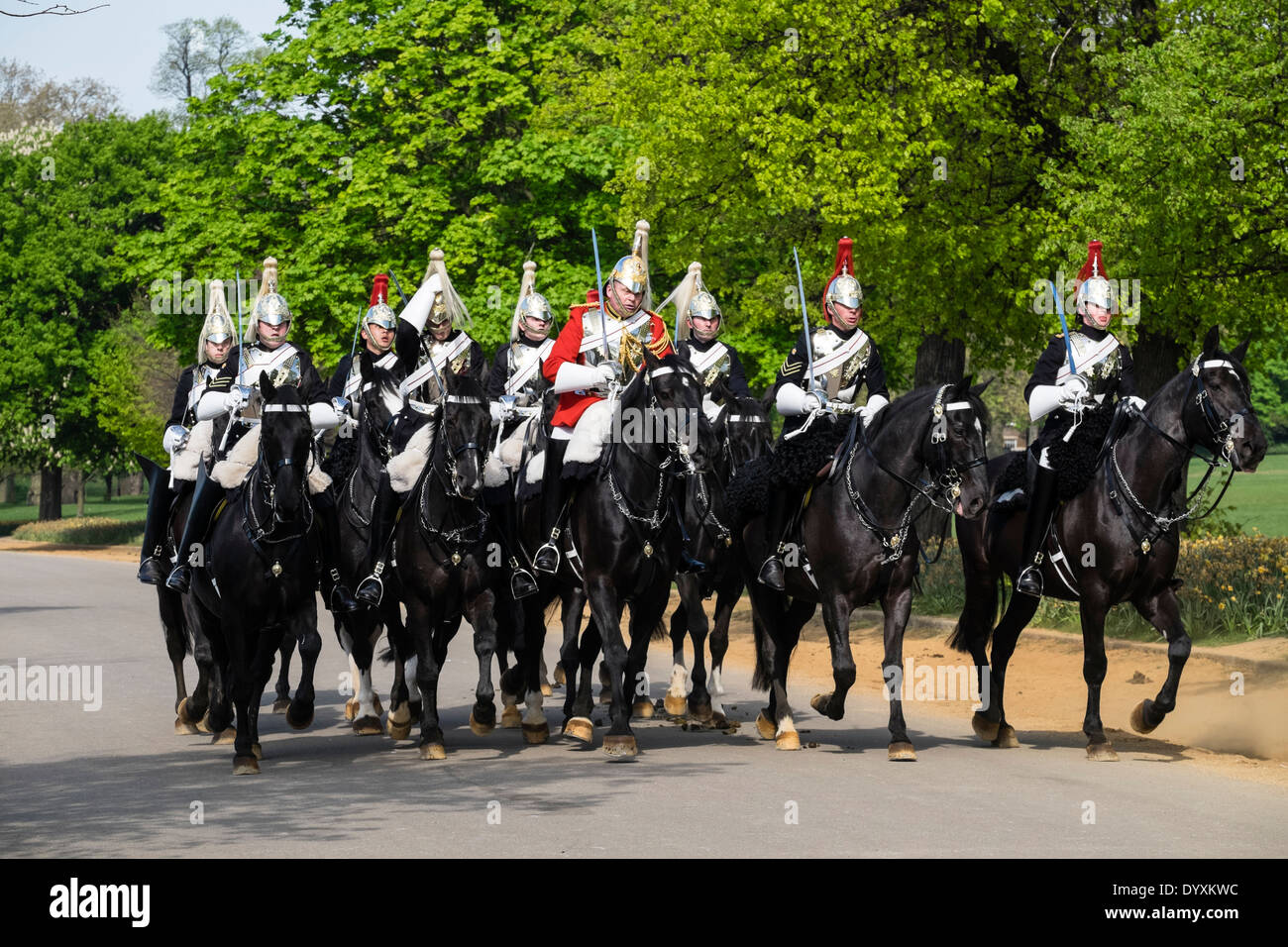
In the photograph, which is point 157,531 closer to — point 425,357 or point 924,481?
point 425,357

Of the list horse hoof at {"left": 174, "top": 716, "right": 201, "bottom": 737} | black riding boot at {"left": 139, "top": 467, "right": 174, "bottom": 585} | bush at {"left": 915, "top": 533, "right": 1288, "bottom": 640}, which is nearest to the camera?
horse hoof at {"left": 174, "top": 716, "right": 201, "bottom": 737}

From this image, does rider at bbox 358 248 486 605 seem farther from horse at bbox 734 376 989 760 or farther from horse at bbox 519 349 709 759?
horse at bbox 734 376 989 760

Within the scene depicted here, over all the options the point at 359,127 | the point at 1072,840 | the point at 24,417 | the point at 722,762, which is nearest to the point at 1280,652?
the point at 722,762

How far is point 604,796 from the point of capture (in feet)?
34.9

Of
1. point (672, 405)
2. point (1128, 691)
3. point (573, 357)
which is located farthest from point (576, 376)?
point (1128, 691)

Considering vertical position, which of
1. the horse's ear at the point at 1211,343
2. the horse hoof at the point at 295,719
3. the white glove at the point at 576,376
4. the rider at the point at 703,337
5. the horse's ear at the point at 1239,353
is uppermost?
the rider at the point at 703,337

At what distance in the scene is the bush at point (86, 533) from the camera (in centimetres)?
5544

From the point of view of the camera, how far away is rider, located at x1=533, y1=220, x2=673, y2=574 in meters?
13.2

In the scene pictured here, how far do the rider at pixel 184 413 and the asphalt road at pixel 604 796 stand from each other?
145 cm

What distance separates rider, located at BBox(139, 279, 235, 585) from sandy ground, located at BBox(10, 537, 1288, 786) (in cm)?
553

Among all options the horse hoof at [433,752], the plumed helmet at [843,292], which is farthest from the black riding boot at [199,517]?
the plumed helmet at [843,292]

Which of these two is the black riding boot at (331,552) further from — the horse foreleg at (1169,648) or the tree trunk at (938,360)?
the tree trunk at (938,360)

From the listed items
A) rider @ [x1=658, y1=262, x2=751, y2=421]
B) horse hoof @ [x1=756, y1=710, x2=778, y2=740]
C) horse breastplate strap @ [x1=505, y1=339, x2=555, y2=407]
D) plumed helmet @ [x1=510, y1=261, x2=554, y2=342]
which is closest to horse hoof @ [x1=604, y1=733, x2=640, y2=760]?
horse hoof @ [x1=756, y1=710, x2=778, y2=740]

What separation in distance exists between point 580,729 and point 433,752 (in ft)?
3.74
